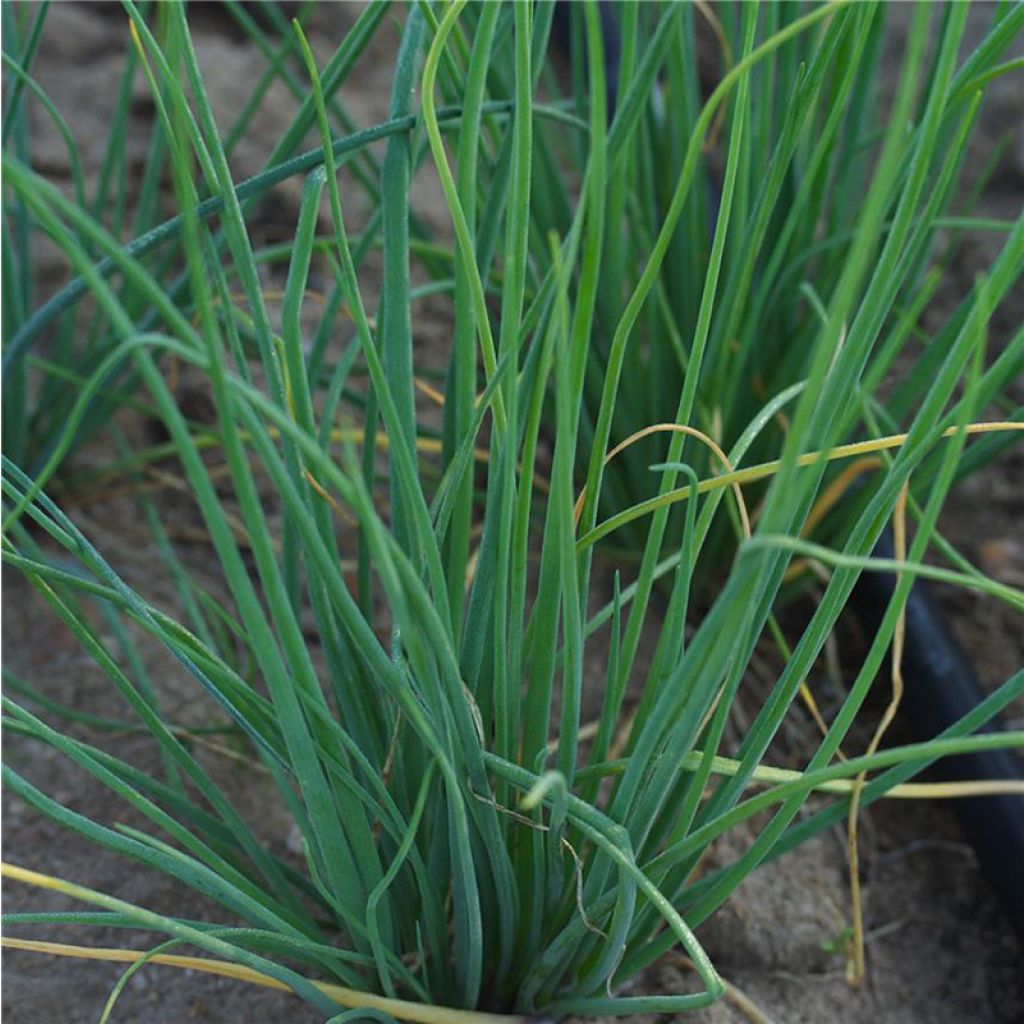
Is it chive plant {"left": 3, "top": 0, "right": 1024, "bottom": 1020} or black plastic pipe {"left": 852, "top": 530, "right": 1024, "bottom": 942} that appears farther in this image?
black plastic pipe {"left": 852, "top": 530, "right": 1024, "bottom": 942}

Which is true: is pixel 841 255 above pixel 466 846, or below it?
above

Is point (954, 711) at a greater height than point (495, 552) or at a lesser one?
lesser

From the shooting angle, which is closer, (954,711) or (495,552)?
(495,552)

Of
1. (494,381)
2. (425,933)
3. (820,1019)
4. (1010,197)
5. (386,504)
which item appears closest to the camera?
(494,381)

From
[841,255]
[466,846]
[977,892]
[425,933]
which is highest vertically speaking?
[841,255]

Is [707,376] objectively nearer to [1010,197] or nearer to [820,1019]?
[820,1019]

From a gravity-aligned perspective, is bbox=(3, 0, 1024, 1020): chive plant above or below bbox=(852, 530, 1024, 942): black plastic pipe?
above

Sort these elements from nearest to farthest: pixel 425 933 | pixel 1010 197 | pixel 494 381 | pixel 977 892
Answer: pixel 494 381 → pixel 425 933 → pixel 977 892 → pixel 1010 197

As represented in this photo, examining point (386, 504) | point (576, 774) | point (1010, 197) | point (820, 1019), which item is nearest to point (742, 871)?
point (576, 774)

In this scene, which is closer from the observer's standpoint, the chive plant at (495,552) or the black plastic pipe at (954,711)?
the chive plant at (495,552)

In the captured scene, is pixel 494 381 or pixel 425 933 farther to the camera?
pixel 425 933

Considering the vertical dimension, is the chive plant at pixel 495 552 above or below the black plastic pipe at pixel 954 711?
above
